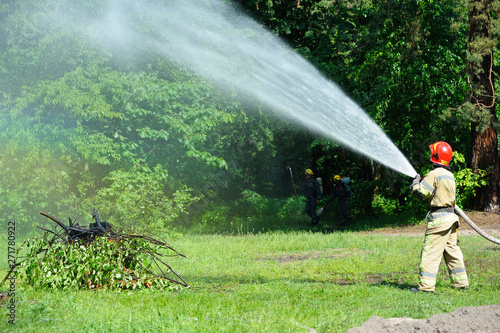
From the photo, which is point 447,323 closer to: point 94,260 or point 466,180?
point 94,260

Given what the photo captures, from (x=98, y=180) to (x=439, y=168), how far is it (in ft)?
35.7

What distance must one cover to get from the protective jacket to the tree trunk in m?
8.78

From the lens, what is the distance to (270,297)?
6.17m

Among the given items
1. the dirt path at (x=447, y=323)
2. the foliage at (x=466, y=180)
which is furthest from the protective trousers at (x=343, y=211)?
the dirt path at (x=447, y=323)

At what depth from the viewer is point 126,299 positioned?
6004 mm

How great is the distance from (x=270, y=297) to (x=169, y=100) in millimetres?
11537

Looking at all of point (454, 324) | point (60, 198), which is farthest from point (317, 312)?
point (60, 198)

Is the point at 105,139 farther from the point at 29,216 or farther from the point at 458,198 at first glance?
the point at 458,198

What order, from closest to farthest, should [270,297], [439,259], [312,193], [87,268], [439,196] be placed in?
[270,297], [87,268], [439,259], [439,196], [312,193]

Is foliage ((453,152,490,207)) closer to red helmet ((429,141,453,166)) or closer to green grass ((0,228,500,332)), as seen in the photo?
green grass ((0,228,500,332))

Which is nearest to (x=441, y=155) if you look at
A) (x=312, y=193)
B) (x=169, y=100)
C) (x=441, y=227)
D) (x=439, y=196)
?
(x=439, y=196)

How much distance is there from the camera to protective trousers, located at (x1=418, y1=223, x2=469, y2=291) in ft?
21.6

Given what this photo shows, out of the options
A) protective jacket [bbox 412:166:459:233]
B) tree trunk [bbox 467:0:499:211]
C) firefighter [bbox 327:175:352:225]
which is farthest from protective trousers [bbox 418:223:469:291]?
firefighter [bbox 327:175:352:225]

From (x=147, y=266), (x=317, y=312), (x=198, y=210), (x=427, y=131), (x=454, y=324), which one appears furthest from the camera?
(x=198, y=210)
